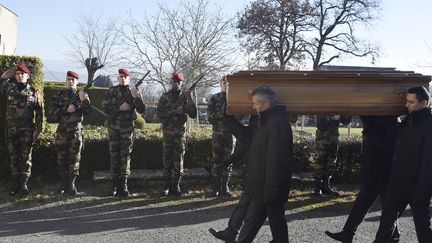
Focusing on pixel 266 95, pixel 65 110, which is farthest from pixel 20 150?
pixel 266 95

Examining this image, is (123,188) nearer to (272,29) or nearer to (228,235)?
(228,235)

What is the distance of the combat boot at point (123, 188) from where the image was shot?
25.9ft

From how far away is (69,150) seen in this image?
307 inches

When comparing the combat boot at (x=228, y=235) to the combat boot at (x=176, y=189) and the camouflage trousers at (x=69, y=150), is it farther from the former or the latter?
the camouflage trousers at (x=69, y=150)

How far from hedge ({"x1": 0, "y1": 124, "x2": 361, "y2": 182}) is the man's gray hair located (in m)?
4.46

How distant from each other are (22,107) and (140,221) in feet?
9.42

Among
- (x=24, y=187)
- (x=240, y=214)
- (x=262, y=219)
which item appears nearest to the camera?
(x=262, y=219)

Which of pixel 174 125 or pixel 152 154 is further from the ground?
pixel 174 125

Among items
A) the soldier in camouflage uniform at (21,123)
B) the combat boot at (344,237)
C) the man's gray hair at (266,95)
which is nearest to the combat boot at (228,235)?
the combat boot at (344,237)

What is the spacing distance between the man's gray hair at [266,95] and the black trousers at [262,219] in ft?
3.33

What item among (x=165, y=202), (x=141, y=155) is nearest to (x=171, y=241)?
(x=165, y=202)

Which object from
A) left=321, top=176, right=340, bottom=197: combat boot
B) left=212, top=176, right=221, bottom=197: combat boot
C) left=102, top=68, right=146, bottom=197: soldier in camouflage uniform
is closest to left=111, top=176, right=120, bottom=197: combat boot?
left=102, top=68, right=146, bottom=197: soldier in camouflage uniform

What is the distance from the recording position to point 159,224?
6367mm

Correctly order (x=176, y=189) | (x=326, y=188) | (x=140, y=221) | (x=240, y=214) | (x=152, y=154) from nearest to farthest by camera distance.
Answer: (x=240, y=214) → (x=140, y=221) → (x=176, y=189) → (x=326, y=188) → (x=152, y=154)
